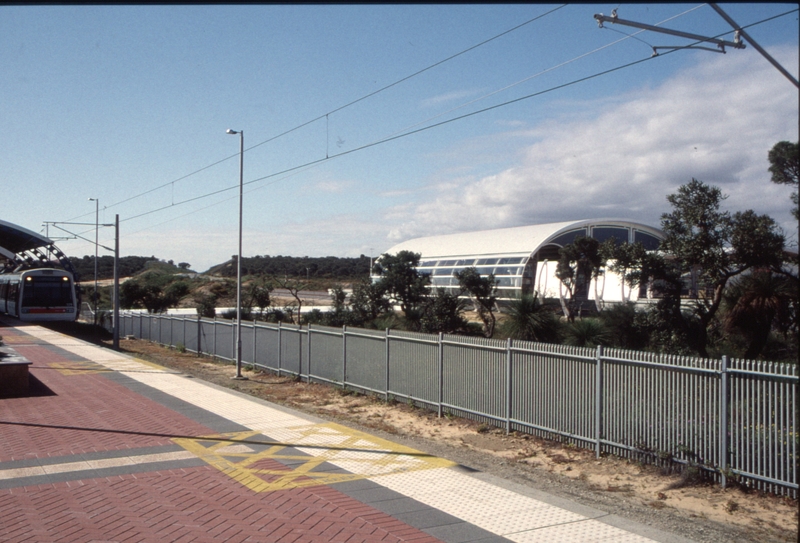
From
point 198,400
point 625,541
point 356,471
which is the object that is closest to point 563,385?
point 356,471

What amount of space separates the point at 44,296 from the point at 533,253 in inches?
1291

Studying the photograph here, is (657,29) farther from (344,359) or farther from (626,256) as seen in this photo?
(344,359)

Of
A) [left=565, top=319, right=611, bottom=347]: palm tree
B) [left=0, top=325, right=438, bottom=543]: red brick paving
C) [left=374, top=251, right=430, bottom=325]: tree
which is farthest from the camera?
[left=374, top=251, right=430, bottom=325]: tree

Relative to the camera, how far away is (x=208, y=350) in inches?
1147

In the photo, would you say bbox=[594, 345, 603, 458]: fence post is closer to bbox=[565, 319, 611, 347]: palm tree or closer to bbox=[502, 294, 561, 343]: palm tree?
bbox=[565, 319, 611, 347]: palm tree

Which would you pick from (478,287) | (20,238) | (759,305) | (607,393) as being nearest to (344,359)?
(607,393)

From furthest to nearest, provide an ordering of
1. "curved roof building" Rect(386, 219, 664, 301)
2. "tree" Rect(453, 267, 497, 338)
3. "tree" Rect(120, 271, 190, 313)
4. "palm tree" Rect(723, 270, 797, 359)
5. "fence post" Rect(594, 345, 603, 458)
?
"tree" Rect(120, 271, 190, 313), "curved roof building" Rect(386, 219, 664, 301), "tree" Rect(453, 267, 497, 338), "palm tree" Rect(723, 270, 797, 359), "fence post" Rect(594, 345, 603, 458)

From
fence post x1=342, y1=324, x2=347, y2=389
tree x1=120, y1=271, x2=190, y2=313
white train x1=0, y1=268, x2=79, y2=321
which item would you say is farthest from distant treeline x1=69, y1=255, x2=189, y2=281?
fence post x1=342, y1=324, x2=347, y2=389

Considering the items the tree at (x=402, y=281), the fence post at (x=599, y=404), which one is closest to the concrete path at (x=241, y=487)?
the fence post at (x=599, y=404)

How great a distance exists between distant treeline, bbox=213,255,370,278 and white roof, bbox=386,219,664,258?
43.4 m

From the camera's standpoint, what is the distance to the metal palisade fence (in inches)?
338

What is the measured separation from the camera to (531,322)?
64.0ft

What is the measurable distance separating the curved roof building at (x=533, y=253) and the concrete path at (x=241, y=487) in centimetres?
3759

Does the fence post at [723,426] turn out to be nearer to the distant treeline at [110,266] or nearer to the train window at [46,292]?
the train window at [46,292]
